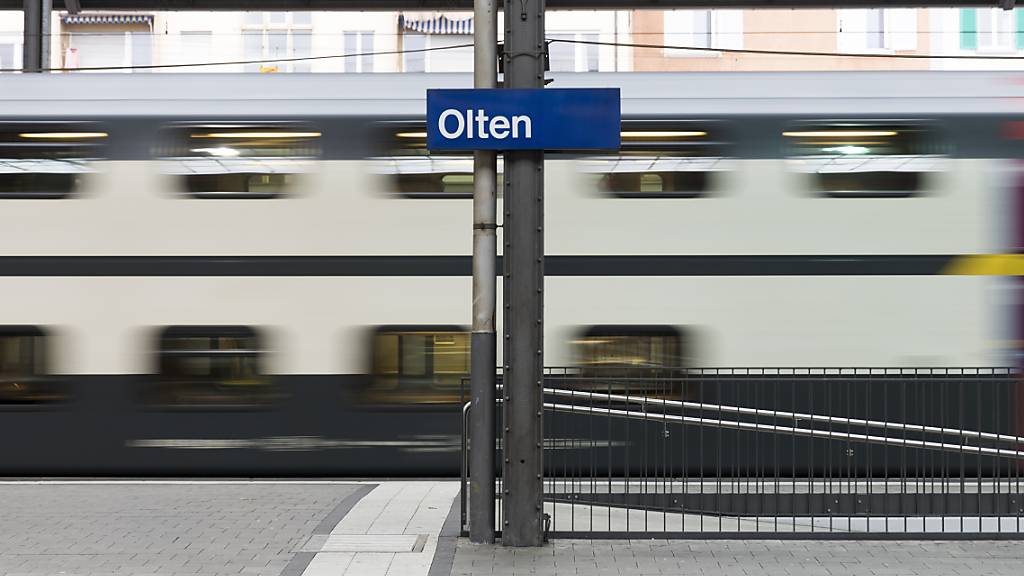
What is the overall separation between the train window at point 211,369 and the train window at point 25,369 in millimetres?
1062

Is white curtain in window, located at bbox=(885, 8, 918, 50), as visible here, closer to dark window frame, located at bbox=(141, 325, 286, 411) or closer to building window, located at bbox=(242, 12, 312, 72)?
building window, located at bbox=(242, 12, 312, 72)

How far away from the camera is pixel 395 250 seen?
1078 centimetres

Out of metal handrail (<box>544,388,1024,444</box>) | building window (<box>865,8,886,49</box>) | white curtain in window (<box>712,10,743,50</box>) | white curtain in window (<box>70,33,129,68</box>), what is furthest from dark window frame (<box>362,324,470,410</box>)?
white curtain in window (<box>70,33,129,68</box>)

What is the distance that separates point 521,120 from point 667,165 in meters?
3.57

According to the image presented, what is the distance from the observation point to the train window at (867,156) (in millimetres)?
10586

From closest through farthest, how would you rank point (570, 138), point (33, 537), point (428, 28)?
point (570, 138) → point (33, 537) → point (428, 28)

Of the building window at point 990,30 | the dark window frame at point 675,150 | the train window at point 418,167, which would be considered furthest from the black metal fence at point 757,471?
the building window at point 990,30

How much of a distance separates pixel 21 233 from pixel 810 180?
766 centimetres

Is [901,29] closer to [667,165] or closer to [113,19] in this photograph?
[667,165]

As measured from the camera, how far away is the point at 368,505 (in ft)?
30.0

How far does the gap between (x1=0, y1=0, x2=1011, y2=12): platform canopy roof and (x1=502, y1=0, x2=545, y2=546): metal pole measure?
628 centimetres

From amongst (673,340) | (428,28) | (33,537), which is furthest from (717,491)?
(428,28)

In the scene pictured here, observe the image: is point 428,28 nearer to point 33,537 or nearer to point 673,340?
point 673,340

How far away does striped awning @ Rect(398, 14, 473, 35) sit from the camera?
2716 centimetres
